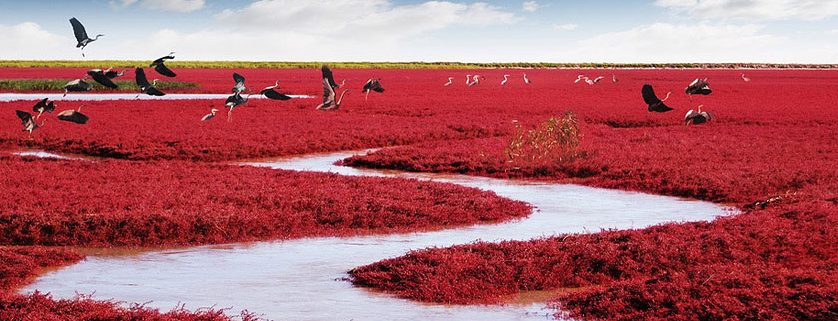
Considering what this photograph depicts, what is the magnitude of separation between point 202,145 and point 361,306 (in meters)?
21.4

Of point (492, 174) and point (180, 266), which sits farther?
point (492, 174)

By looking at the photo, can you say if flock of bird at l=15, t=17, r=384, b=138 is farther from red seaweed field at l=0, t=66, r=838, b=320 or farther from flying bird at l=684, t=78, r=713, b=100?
flying bird at l=684, t=78, r=713, b=100

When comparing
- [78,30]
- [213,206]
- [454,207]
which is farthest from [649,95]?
[78,30]

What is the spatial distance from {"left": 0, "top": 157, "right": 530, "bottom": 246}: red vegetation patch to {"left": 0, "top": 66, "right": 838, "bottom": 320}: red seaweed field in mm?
50

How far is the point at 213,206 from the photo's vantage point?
18422mm

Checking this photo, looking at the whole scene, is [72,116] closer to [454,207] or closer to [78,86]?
[78,86]

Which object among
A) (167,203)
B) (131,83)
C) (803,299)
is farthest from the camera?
(131,83)

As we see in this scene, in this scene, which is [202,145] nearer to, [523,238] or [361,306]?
[523,238]

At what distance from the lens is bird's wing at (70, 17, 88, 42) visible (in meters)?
16.9

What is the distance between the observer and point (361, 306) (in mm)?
11828

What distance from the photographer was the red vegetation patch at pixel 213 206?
16594 millimetres

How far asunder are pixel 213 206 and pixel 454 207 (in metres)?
4.36

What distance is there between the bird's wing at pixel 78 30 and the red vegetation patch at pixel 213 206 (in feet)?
9.52

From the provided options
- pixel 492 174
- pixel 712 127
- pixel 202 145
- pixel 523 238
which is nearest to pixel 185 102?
pixel 202 145
